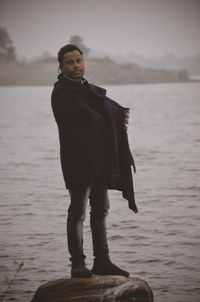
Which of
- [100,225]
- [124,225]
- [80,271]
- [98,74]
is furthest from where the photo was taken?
[98,74]

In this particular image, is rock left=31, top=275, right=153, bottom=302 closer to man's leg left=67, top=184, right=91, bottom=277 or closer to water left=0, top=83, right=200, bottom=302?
man's leg left=67, top=184, right=91, bottom=277

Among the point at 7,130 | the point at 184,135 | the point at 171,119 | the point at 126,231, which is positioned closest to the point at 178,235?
the point at 126,231

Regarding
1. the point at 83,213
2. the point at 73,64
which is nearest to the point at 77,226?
the point at 83,213

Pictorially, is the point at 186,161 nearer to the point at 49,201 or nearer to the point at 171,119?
the point at 49,201

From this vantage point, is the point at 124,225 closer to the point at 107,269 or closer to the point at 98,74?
the point at 107,269

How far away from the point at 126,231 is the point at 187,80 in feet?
467

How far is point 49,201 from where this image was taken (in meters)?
10.7

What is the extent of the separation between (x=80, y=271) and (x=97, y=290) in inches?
8.6

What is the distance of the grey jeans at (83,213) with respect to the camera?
4.95 metres

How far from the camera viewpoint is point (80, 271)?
4996 mm

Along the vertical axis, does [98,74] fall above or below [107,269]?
above

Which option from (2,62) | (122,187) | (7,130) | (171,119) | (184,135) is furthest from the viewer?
(2,62)

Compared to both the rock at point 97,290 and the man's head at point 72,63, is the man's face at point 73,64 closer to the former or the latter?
the man's head at point 72,63

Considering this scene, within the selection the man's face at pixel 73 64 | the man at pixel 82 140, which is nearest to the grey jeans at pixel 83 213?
the man at pixel 82 140
